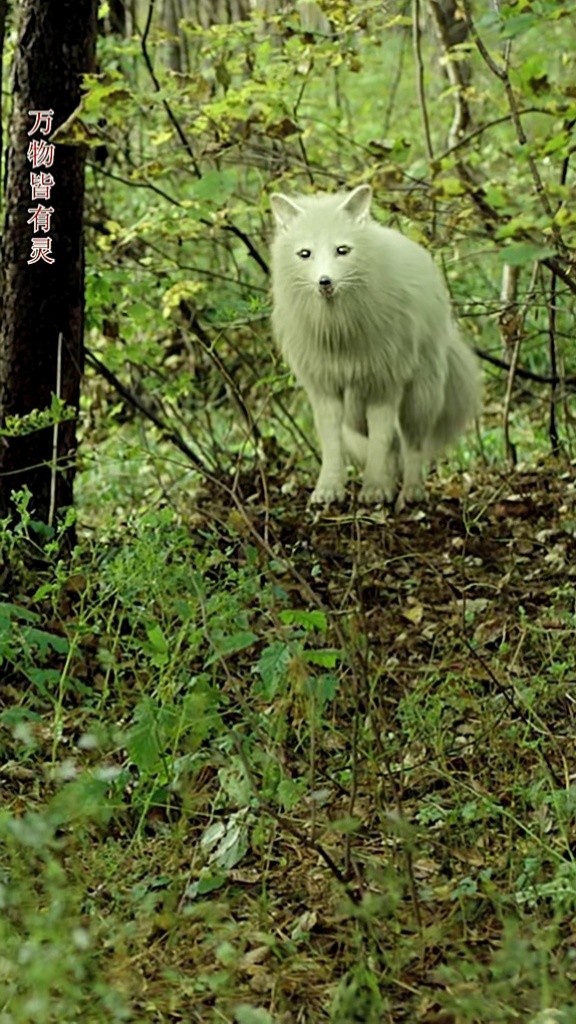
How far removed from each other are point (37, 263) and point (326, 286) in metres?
1.07

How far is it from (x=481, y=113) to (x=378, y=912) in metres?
9.23

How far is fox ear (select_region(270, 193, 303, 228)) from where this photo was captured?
590 cm

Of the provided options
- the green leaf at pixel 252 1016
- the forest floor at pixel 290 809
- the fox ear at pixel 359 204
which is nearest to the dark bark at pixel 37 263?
the forest floor at pixel 290 809

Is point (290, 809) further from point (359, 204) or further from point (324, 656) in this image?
point (359, 204)

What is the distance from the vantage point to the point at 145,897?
11.6 feet

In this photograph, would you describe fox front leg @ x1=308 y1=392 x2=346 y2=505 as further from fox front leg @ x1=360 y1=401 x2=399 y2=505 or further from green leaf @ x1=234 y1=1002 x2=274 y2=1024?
green leaf @ x1=234 y1=1002 x2=274 y2=1024

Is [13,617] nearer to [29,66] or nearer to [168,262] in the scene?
[29,66]

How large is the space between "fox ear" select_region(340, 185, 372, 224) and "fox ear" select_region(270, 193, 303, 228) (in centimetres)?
18

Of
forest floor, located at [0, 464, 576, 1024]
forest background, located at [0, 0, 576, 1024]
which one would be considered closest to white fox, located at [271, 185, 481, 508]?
forest background, located at [0, 0, 576, 1024]

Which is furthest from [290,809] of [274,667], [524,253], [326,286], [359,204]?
[359,204]

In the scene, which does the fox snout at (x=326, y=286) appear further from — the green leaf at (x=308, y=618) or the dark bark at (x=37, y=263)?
the green leaf at (x=308, y=618)

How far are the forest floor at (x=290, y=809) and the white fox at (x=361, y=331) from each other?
1053mm

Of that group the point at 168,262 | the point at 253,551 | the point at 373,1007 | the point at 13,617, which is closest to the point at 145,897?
the point at 373,1007

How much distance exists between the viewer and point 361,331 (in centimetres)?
596
